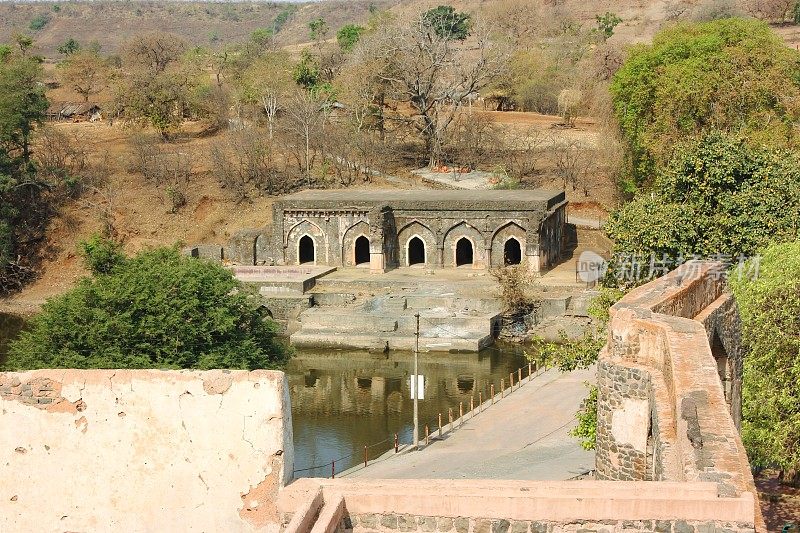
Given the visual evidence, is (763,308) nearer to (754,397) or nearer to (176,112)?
(754,397)

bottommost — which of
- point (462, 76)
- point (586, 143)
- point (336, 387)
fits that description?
point (336, 387)

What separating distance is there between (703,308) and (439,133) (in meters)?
33.2

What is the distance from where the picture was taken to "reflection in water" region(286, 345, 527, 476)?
2191 centimetres

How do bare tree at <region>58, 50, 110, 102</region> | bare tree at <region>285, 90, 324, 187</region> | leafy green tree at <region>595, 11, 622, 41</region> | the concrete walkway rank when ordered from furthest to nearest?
leafy green tree at <region>595, 11, 622, 41</region> → bare tree at <region>58, 50, 110, 102</region> → bare tree at <region>285, 90, 324, 187</region> → the concrete walkway

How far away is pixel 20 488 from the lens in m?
7.24

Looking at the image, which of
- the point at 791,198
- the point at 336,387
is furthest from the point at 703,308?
the point at 336,387

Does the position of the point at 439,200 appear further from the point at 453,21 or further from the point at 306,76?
the point at 453,21

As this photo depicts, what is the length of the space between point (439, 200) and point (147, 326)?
1770 cm

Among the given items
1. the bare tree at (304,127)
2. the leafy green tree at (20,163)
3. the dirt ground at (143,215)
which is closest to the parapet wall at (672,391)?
the dirt ground at (143,215)

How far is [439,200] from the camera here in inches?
1372

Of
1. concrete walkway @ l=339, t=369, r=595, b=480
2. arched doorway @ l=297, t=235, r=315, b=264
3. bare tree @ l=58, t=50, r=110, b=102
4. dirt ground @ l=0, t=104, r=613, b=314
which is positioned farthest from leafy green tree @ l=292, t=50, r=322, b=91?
concrete walkway @ l=339, t=369, r=595, b=480

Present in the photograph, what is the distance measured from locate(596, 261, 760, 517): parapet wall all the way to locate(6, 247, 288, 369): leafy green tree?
28.3 ft

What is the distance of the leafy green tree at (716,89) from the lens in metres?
30.7

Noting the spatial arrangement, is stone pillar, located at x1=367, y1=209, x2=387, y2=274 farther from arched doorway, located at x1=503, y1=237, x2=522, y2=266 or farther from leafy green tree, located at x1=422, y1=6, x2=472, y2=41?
leafy green tree, located at x1=422, y1=6, x2=472, y2=41
